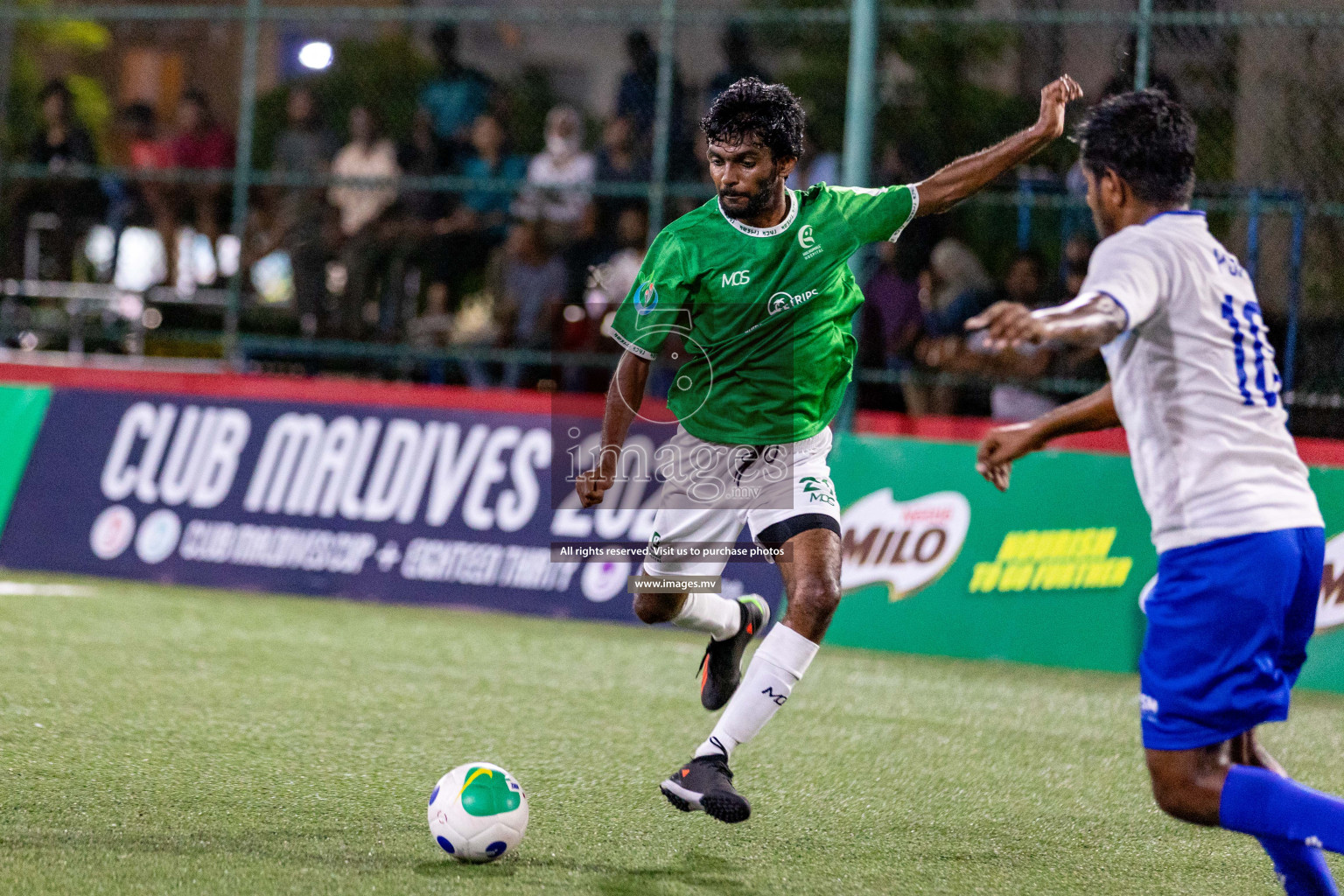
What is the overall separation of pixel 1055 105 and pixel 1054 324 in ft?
6.82

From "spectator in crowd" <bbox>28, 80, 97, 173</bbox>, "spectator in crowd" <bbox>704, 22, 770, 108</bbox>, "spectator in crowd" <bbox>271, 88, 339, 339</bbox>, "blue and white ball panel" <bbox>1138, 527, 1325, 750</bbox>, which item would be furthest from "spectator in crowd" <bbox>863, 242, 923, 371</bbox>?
"spectator in crowd" <bbox>28, 80, 97, 173</bbox>

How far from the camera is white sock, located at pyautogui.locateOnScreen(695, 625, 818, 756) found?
4945 mm

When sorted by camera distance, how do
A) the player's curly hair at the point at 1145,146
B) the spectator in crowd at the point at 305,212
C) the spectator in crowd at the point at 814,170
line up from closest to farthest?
the player's curly hair at the point at 1145,146, the spectator in crowd at the point at 814,170, the spectator in crowd at the point at 305,212

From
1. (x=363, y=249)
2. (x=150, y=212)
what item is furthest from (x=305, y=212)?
(x=150, y=212)

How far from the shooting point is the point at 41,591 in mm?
9594

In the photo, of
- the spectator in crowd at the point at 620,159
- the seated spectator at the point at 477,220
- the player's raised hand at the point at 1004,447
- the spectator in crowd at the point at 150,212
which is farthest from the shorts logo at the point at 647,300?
the spectator in crowd at the point at 150,212

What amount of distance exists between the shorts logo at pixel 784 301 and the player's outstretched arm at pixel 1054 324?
6.44 ft

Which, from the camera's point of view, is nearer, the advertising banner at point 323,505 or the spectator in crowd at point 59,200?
the advertising banner at point 323,505

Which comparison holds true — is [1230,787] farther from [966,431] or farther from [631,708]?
[966,431]

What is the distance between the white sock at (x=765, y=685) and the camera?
4.95 meters

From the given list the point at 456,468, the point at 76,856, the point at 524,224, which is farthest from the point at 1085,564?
the point at 76,856

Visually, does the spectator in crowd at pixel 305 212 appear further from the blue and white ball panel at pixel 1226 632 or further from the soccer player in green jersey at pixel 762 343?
the blue and white ball panel at pixel 1226 632

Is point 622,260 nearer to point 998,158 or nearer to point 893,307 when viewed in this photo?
point 893,307

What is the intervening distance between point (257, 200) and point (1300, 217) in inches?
304
